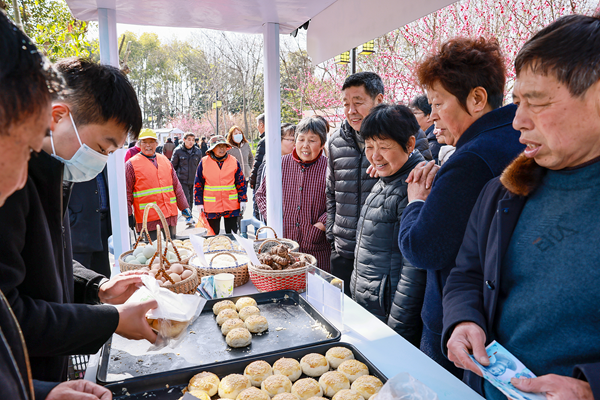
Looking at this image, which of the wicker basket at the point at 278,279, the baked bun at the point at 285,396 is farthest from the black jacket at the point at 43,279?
the wicker basket at the point at 278,279

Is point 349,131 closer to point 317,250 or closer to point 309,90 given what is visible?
point 317,250

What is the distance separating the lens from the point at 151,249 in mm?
2246

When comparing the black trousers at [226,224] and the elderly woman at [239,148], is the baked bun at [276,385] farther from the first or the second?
the elderly woman at [239,148]

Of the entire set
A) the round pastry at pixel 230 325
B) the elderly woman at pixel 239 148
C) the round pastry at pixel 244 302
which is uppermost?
the elderly woman at pixel 239 148

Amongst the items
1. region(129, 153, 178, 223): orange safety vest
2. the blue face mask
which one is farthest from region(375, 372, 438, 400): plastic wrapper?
region(129, 153, 178, 223): orange safety vest

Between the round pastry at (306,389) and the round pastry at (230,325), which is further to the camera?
the round pastry at (230,325)

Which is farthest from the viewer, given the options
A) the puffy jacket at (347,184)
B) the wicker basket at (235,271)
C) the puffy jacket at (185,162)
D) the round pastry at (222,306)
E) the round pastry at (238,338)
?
the puffy jacket at (185,162)

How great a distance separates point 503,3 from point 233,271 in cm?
912

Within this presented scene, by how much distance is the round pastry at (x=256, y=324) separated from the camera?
174 centimetres

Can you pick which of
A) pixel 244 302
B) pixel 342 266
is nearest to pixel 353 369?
pixel 244 302

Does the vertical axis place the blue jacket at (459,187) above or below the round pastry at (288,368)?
above

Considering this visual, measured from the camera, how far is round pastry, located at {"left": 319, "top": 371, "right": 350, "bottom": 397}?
54.8 inches

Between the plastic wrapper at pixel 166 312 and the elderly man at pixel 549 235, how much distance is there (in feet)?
3.07

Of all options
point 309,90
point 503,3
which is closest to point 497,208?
point 503,3
